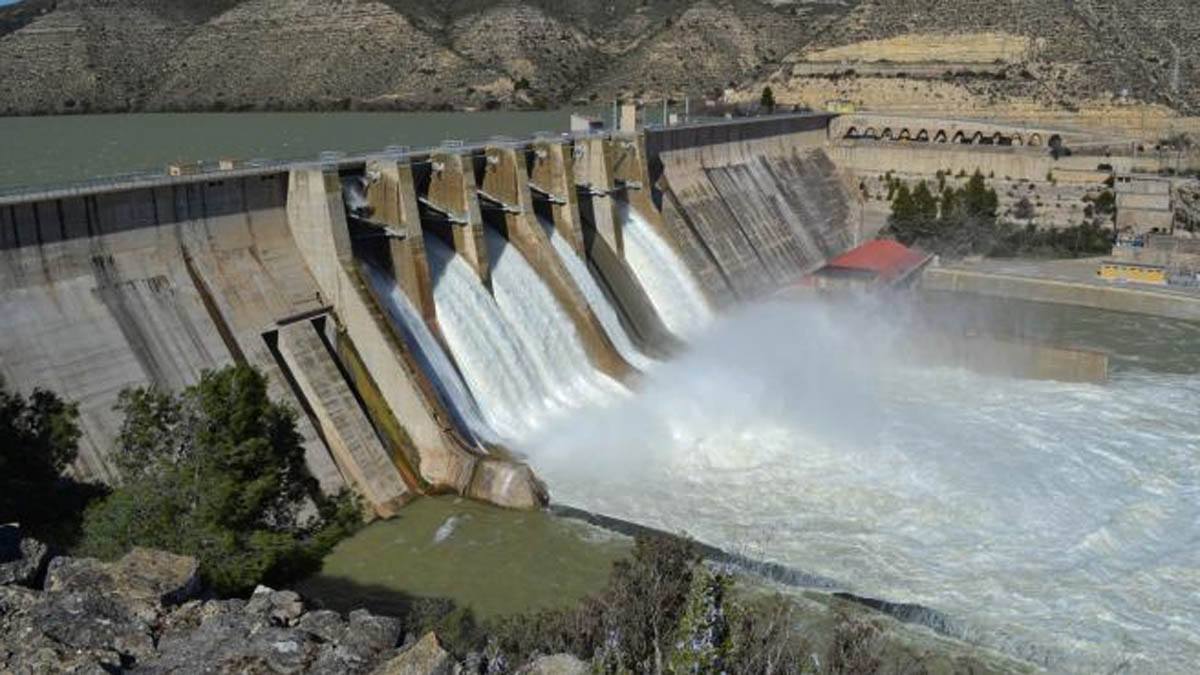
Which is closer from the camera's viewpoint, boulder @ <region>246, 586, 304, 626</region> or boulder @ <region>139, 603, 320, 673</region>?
boulder @ <region>139, 603, 320, 673</region>

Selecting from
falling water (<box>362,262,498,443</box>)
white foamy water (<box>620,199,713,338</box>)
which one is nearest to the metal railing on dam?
falling water (<box>362,262,498,443</box>)

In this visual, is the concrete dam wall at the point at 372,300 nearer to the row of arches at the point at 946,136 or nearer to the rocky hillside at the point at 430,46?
the row of arches at the point at 946,136

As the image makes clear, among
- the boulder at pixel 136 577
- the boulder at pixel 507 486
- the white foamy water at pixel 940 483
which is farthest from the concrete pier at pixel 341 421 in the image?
the boulder at pixel 136 577

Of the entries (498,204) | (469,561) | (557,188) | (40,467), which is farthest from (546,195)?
(40,467)

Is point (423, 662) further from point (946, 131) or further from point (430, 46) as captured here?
point (430, 46)

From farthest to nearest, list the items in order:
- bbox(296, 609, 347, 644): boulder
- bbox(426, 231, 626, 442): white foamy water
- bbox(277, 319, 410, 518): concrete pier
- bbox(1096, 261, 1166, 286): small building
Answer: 1. bbox(1096, 261, 1166, 286): small building
2. bbox(426, 231, 626, 442): white foamy water
3. bbox(277, 319, 410, 518): concrete pier
4. bbox(296, 609, 347, 644): boulder

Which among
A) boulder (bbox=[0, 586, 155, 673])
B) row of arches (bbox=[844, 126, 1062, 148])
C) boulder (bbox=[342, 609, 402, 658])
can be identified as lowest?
boulder (bbox=[342, 609, 402, 658])

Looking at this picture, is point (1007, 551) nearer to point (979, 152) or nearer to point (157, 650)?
point (157, 650)

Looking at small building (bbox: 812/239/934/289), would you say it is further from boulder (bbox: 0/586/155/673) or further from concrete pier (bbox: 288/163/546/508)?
boulder (bbox: 0/586/155/673)
